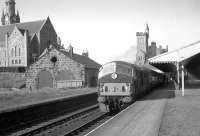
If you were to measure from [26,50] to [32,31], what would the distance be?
7.04 metres

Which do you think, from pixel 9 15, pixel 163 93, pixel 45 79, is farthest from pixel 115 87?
pixel 9 15

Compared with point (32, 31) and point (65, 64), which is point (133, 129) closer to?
point (65, 64)

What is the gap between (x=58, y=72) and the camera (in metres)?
39.2

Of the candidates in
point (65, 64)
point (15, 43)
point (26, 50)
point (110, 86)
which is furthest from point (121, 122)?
point (15, 43)

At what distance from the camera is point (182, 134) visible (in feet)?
33.5

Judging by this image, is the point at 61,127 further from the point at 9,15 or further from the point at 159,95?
the point at 9,15

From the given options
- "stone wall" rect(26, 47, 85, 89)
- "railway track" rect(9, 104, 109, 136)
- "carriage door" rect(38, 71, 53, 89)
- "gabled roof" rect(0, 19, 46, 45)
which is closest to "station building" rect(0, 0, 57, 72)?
"gabled roof" rect(0, 19, 46, 45)

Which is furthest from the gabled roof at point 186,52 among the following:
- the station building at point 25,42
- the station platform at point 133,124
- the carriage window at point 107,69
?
the station building at point 25,42

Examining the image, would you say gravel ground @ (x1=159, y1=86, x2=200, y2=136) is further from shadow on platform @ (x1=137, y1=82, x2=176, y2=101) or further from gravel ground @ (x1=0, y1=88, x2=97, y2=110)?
gravel ground @ (x1=0, y1=88, x2=97, y2=110)

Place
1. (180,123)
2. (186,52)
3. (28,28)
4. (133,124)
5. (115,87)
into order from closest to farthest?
(180,123)
(133,124)
(115,87)
(186,52)
(28,28)

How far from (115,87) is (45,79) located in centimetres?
2479

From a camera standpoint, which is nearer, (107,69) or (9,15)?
(107,69)

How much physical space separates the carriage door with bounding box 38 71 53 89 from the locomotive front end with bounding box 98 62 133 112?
22749mm

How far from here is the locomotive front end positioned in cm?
1681
